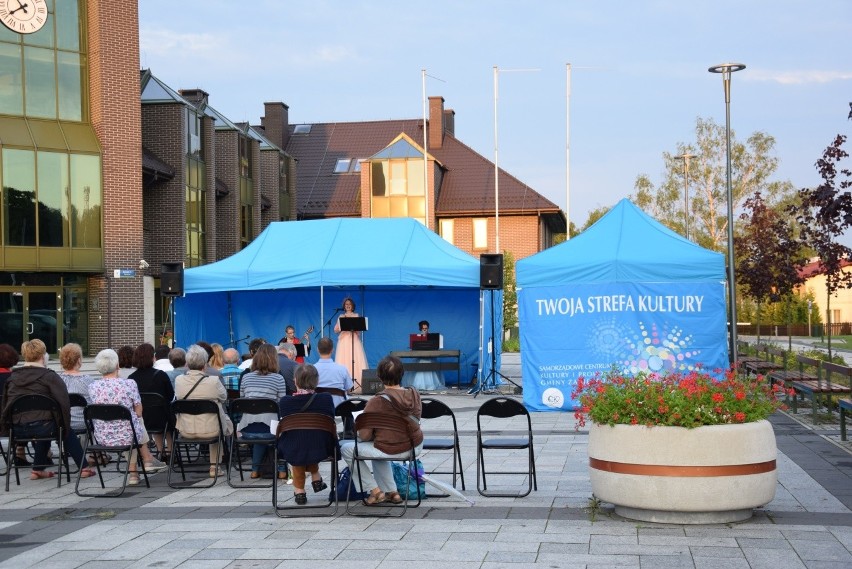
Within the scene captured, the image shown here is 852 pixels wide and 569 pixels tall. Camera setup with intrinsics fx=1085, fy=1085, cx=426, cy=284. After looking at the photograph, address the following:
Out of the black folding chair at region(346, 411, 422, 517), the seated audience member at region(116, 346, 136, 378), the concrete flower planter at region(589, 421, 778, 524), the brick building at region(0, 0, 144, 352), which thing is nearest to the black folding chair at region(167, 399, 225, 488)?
the seated audience member at region(116, 346, 136, 378)

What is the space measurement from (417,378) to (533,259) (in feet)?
17.6

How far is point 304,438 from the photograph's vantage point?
902 cm

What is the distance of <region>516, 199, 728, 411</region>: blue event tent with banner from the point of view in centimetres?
1675

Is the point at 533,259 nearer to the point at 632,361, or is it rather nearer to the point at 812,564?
the point at 632,361

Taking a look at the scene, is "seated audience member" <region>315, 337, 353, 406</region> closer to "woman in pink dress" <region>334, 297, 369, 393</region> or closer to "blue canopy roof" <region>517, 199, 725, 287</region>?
"blue canopy roof" <region>517, 199, 725, 287</region>

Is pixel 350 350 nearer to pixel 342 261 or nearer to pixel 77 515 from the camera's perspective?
pixel 342 261

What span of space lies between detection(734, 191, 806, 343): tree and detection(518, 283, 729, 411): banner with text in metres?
12.4

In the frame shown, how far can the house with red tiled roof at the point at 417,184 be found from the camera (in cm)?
5081

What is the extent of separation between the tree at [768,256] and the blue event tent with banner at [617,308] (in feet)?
40.5

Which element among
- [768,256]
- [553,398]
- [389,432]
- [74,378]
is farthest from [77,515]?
[768,256]

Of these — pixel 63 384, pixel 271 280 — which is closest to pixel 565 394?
pixel 271 280

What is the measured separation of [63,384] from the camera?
35.4ft

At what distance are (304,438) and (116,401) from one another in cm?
246

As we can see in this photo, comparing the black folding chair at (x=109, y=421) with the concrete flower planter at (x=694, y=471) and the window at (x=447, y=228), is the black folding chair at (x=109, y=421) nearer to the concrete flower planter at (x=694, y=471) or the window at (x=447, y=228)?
the concrete flower planter at (x=694, y=471)
